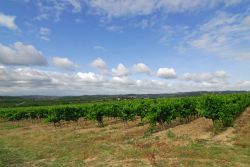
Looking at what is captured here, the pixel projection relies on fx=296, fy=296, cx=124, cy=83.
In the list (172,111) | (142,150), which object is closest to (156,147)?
(142,150)

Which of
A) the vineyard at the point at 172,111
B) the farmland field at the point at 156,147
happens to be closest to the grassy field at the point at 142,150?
the farmland field at the point at 156,147

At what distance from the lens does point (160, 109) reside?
2998 cm

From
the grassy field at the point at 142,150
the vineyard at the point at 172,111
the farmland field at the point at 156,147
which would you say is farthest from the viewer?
the vineyard at the point at 172,111

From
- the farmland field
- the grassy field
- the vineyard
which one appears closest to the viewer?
the grassy field

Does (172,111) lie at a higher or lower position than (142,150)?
higher

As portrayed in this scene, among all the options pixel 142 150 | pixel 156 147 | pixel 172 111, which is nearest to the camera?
pixel 142 150

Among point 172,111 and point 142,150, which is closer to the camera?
point 142,150

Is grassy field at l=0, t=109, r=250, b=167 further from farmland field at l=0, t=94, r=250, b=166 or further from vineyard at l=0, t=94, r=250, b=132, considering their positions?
vineyard at l=0, t=94, r=250, b=132

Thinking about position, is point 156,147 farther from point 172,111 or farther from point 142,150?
point 172,111

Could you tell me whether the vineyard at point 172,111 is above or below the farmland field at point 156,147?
above

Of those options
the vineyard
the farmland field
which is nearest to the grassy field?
the farmland field

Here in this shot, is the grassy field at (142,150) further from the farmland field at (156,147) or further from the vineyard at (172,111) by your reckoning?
the vineyard at (172,111)

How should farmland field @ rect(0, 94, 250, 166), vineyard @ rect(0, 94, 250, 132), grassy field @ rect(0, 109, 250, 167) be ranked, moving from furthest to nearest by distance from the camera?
vineyard @ rect(0, 94, 250, 132)
farmland field @ rect(0, 94, 250, 166)
grassy field @ rect(0, 109, 250, 167)

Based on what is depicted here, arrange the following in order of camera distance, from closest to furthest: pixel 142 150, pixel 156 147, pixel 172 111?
pixel 142 150
pixel 156 147
pixel 172 111
